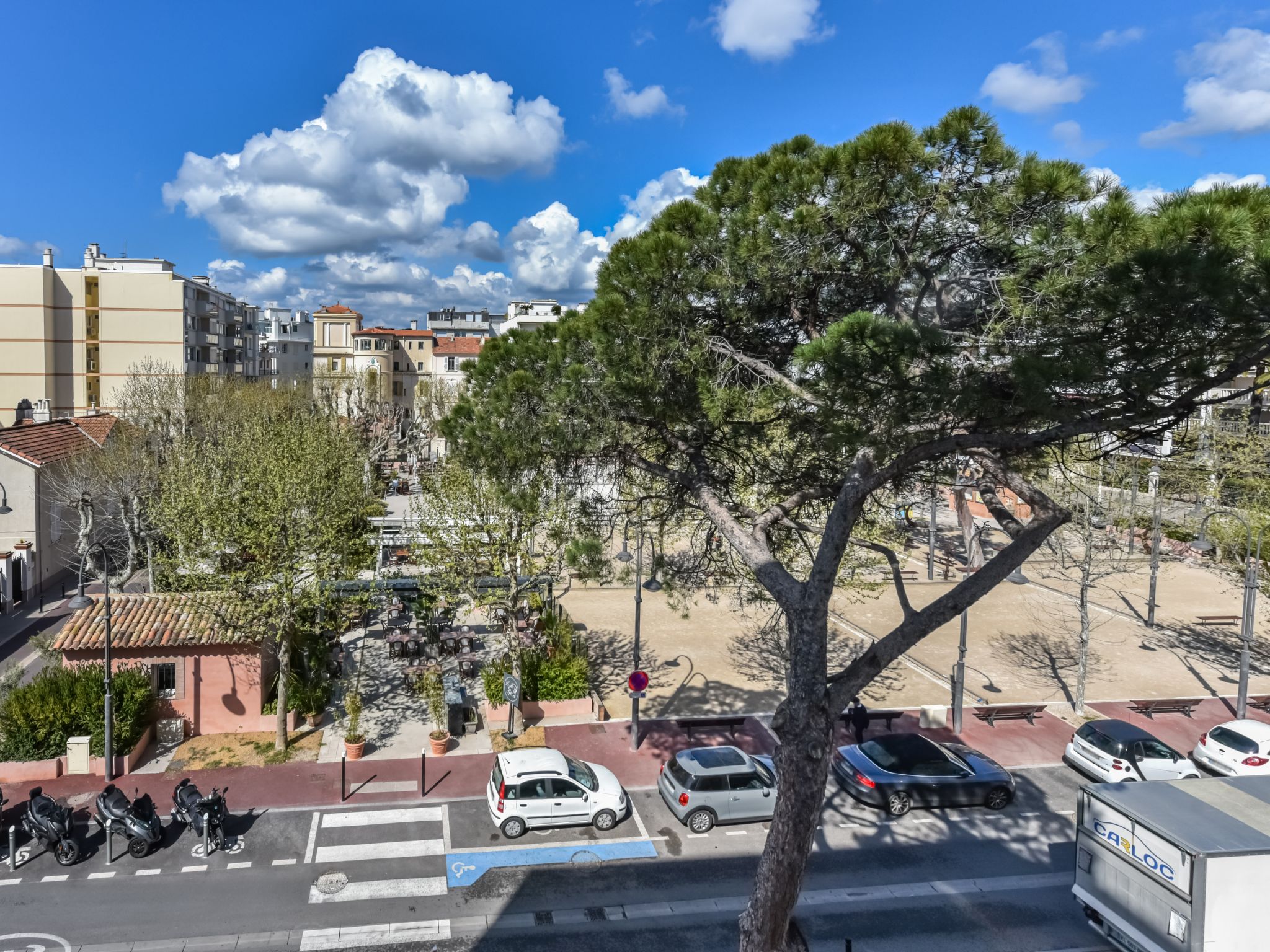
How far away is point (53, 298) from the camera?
168 feet

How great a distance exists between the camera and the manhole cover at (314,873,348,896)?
12.4 m

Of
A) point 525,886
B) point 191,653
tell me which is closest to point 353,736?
point 191,653

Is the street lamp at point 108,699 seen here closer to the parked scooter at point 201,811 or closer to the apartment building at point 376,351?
the parked scooter at point 201,811

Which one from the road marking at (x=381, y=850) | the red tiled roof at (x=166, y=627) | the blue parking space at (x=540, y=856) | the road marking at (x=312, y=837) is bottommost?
the blue parking space at (x=540, y=856)

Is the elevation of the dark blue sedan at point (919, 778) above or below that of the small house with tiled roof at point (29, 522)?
below

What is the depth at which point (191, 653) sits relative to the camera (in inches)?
687

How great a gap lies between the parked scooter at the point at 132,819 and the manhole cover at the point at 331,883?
2.86 meters

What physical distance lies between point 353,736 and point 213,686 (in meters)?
3.35

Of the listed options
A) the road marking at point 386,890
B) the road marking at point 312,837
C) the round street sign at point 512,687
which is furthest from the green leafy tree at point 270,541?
the road marking at point 386,890

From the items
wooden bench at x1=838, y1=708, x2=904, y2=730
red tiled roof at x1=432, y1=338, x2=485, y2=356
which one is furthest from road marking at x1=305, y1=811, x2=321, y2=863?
red tiled roof at x1=432, y1=338, x2=485, y2=356

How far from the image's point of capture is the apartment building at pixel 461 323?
10988cm

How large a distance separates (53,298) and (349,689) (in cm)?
4465

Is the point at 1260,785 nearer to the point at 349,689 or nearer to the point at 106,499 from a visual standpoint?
the point at 349,689

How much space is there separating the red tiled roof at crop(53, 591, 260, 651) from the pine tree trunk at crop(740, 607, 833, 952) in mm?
12203
